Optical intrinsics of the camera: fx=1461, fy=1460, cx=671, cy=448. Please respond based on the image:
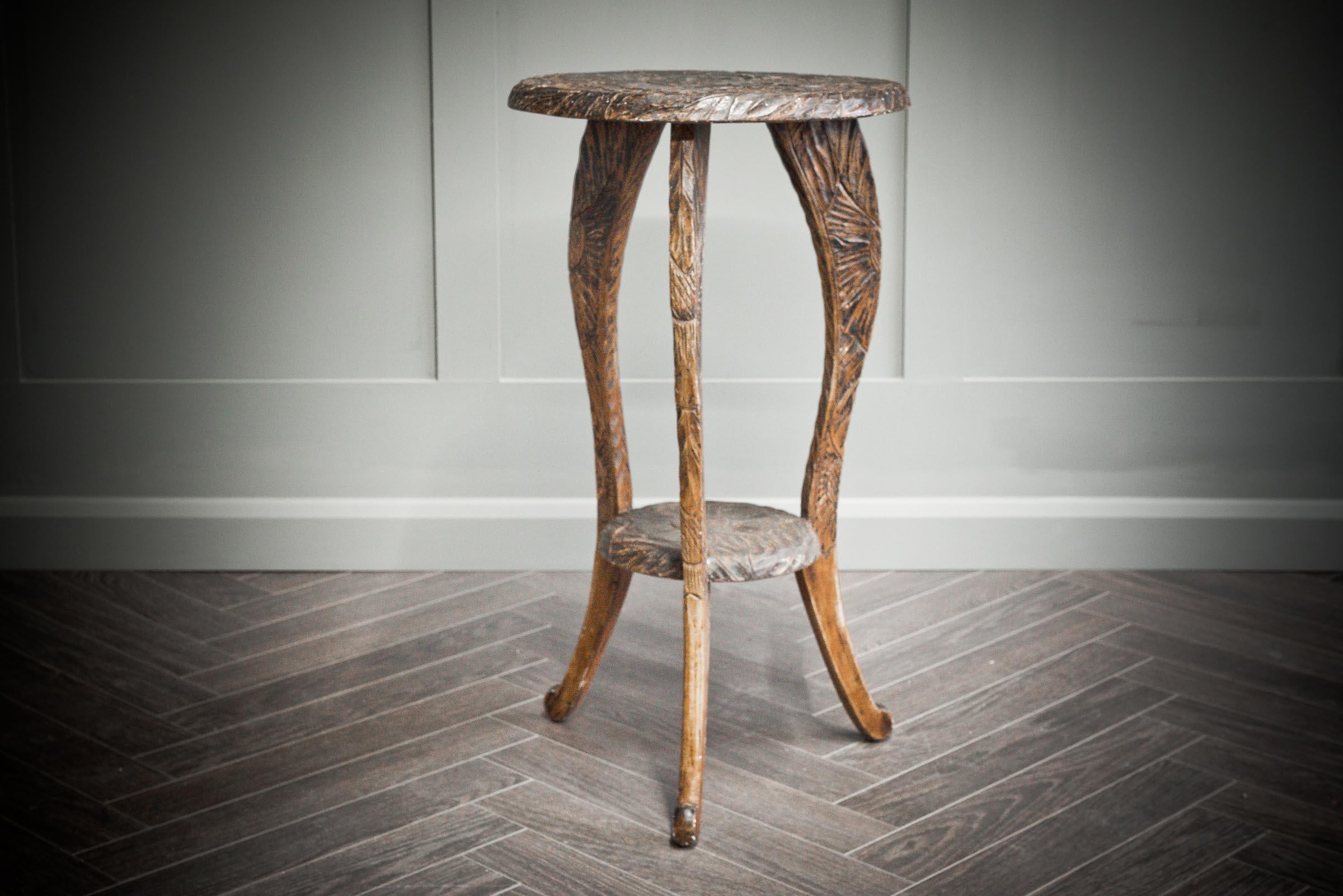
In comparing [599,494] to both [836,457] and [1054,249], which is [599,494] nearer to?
[836,457]

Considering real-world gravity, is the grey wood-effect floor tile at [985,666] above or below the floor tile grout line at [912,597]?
below

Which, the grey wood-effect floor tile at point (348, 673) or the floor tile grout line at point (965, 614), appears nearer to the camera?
the grey wood-effect floor tile at point (348, 673)

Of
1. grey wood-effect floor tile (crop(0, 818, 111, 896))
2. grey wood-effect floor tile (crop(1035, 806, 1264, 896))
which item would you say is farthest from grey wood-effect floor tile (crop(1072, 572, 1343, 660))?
grey wood-effect floor tile (crop(0, 818, 111, 896))

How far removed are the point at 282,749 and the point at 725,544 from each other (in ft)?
2.33

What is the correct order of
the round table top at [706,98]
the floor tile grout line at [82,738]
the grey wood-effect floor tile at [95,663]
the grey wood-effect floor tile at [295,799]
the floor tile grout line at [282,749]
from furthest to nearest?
1. the grey wood-effect floor tile at [95,663]
2. the floor tile grout line at [82,738]
3. the floor tile grout line at [282,749]
4. the grey wood-effect floor tile at [295,799]
5. the round table top at [706,98]

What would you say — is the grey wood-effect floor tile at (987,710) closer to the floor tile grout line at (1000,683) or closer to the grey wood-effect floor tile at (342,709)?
the floor tile grout line at (1000,683)

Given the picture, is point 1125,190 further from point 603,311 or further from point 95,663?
point 95,663

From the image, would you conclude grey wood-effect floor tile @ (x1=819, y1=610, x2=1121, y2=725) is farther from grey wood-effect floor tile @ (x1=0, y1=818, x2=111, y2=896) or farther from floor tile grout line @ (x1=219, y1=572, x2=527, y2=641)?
grey wood-effect floor tile @ (x1=0, y1=818, x2=111, y2=896)

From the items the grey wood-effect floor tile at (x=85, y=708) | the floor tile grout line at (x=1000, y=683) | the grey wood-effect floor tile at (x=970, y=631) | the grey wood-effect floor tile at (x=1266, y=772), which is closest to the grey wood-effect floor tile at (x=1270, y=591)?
the grey wood-effect floor tile at (x=970, y=631)

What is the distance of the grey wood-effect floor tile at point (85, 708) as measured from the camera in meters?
2.12

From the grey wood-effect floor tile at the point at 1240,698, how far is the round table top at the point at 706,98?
1053 millimetres

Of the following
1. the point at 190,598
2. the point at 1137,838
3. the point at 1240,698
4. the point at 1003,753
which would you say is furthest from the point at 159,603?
the point at 1240,698

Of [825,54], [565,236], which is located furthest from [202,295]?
[825,54]

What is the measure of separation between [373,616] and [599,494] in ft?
2.14
